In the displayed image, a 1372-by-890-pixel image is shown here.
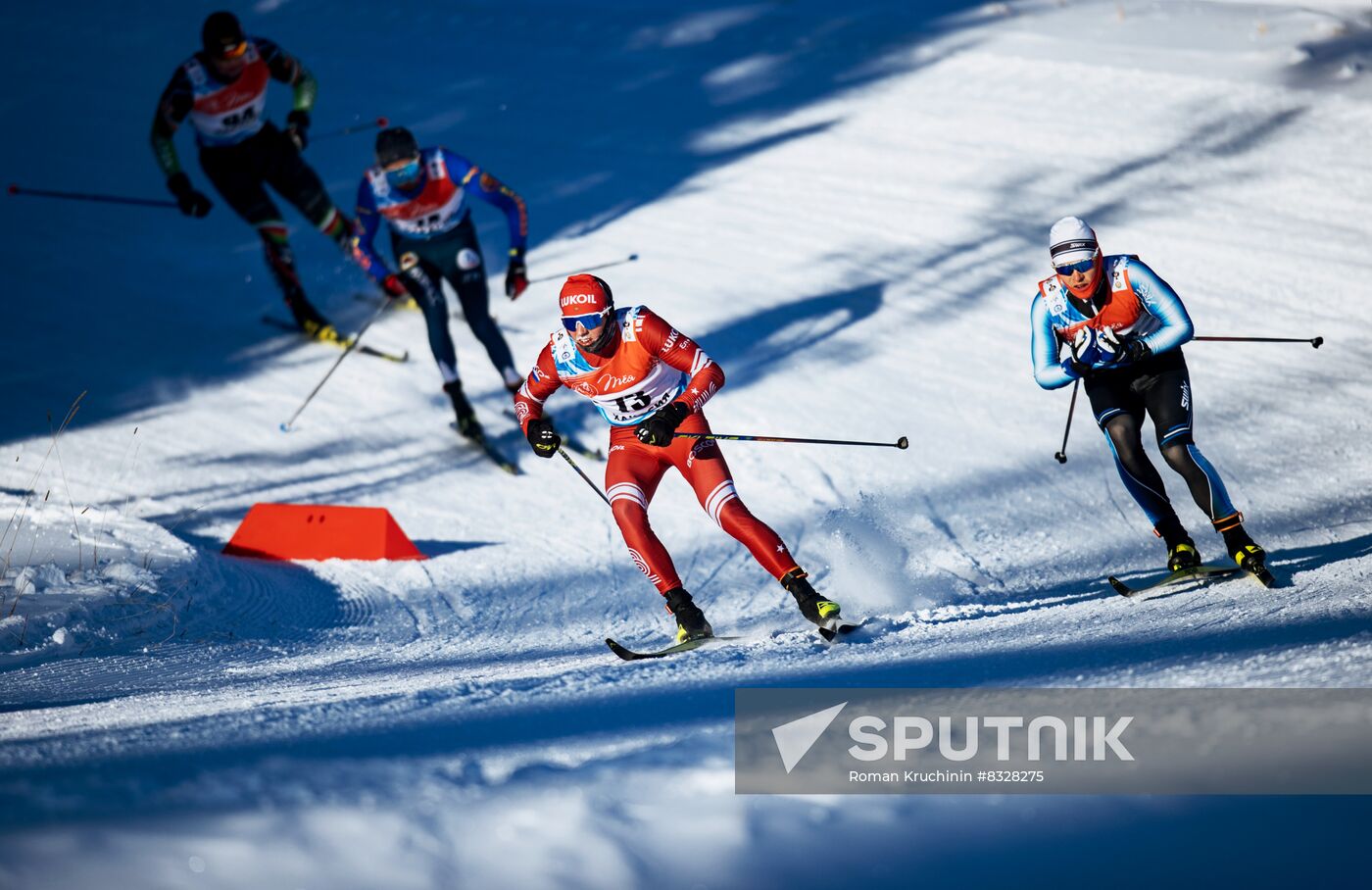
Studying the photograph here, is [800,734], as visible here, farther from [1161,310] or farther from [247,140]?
[247,140]

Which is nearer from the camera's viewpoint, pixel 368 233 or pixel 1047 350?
pixel 1047 350

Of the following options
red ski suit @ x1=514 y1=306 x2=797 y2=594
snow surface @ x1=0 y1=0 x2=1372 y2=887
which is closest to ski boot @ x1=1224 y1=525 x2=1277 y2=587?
snow surface @ x1=0 y1=0 x2=1372 y2=887

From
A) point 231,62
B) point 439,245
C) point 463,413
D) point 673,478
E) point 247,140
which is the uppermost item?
point 231,62

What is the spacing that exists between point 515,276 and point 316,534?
2.17 metres

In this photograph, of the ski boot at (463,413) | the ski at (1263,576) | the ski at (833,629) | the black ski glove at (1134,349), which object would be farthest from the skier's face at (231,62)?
the ski at (1263,576)

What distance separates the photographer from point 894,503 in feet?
22.4

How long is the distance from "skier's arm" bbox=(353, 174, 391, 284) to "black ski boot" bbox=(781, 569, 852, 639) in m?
3.95

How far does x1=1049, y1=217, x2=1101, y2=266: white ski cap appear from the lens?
5.05 meters

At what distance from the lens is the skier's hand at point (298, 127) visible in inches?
344

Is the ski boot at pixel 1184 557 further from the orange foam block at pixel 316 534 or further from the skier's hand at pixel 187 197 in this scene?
the skier's hand at pixel 187 197

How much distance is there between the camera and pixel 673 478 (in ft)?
25.0

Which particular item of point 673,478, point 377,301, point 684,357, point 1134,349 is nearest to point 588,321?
point 684,357

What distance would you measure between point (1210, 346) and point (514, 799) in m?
→ 6.61

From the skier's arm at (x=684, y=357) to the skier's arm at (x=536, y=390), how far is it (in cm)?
51
